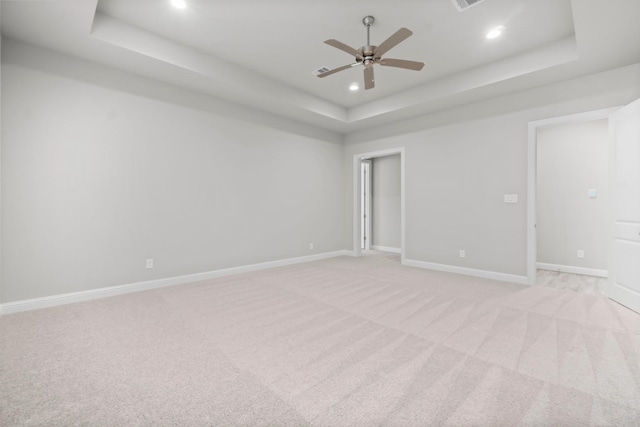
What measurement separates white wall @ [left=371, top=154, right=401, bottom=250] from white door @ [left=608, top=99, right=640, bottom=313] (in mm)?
4080

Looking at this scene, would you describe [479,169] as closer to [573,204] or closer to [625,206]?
[625,206]

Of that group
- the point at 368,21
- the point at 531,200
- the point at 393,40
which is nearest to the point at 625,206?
the point at 531,200

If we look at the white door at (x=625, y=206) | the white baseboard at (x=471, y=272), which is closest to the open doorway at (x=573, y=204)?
the white baseboard at (x=471, y=272)

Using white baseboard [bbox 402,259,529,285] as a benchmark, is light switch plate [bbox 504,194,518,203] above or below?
above

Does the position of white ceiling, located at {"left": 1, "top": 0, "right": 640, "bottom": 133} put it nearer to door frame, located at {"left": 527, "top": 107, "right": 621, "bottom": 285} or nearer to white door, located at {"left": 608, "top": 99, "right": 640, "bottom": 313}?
door frame, located at {"left": 527, "top": 107, "right": 621, "bottom": 285}

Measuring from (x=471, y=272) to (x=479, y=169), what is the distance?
5.60ft

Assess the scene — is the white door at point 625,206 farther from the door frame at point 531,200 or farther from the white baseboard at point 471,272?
the white baseboard at point 471,272

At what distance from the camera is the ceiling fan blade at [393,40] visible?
2.41 metres

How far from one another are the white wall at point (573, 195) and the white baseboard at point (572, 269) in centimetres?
4

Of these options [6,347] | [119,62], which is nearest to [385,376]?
[6,347]

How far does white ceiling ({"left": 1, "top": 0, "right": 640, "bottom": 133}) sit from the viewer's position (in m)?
2.69

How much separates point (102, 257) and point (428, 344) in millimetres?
3797

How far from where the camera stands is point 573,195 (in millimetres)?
4828

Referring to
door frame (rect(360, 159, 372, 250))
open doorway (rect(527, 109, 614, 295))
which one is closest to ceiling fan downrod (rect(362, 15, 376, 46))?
open doorway (rect(527, 109, 614, 295))
